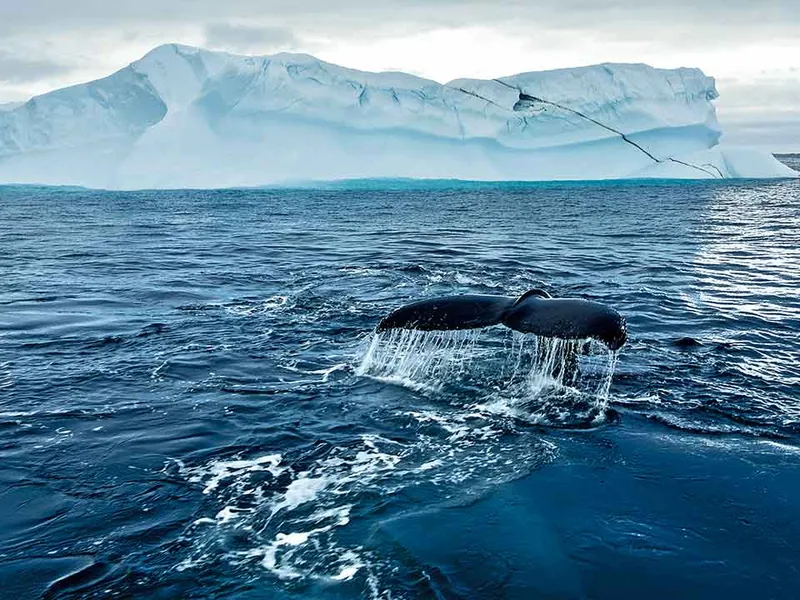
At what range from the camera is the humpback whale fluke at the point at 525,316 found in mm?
5594

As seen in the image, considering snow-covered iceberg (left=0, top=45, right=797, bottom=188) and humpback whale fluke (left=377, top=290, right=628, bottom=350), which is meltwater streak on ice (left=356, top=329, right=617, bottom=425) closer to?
humpback whale fluke (left=377, top=290, right=628, bottom=350)

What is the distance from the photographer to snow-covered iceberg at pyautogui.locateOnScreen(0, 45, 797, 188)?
56875 millimetres

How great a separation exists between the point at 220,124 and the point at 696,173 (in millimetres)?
42557

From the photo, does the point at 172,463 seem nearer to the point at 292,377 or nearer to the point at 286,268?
the point at 292,377

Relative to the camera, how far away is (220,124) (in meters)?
57.2

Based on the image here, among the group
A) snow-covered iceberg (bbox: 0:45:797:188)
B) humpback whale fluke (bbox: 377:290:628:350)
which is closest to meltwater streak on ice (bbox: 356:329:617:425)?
humpback whale fluke (bbox: 377:290:628:350)

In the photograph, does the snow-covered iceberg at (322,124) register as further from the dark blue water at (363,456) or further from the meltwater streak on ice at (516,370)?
the meltwater streak on ice at (516,370)

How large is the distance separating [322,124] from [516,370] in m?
53.0

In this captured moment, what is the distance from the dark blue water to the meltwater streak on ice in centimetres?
8

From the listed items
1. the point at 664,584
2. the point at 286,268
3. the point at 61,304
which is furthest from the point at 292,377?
the point at 286,268

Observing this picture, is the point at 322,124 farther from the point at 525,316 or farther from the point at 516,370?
the point at 525,316

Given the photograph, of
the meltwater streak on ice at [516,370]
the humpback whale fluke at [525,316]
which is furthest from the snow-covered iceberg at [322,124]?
the humpback whale fluke at [525,316]

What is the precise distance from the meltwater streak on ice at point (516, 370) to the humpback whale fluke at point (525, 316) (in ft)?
2.09

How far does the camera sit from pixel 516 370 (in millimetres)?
8242
